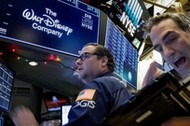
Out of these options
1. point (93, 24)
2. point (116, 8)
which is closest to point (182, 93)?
point (93, 24)

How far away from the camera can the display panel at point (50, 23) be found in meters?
2.90

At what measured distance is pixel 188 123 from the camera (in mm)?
1102

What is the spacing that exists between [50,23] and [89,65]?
864mm

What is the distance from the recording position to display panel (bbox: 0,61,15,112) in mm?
3086

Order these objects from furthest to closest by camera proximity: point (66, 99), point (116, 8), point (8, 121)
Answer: point (66, 99) < point (8, 121) < point (116, 8)

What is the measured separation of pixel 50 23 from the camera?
10.6 ft

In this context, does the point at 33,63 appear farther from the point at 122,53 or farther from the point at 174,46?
the point at 174,46

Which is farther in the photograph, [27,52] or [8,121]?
[8,121]

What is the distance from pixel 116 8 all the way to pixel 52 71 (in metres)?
1.23

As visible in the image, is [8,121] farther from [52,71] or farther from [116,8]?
[116,8]

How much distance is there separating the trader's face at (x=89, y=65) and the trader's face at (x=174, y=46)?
625 mm

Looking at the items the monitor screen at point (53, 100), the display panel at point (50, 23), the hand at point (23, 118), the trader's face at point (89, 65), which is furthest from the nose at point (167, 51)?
the monitor screen at point (53, 100)

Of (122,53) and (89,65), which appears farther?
(122,53)

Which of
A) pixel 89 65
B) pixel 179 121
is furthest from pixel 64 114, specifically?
pixel 179 121
